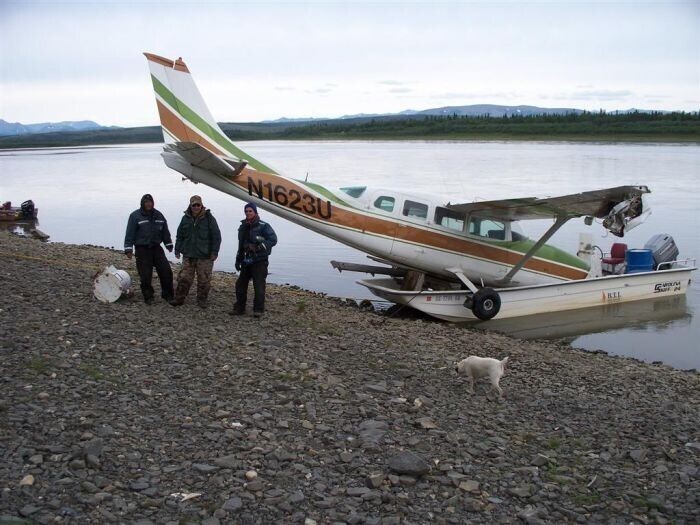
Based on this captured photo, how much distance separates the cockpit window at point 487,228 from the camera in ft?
44.8

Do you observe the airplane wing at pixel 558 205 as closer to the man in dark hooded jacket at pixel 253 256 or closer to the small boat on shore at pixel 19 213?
the man in dark hooded jacket at pixel 253 256

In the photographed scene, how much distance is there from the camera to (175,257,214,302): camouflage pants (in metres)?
10.2

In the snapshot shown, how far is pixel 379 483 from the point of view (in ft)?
17.0

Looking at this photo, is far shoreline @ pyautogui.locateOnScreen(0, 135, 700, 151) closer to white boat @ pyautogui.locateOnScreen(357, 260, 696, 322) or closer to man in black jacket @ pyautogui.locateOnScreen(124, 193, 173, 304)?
white boat @ pyautogui.locateOnScreen(357, 260, 696, 322)

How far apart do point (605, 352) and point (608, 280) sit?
344cm

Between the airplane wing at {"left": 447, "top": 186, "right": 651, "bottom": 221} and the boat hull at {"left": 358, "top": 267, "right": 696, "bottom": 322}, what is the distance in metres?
1.46

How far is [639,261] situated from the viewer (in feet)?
53.1

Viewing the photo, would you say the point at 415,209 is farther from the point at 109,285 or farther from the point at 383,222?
the point at 109,285

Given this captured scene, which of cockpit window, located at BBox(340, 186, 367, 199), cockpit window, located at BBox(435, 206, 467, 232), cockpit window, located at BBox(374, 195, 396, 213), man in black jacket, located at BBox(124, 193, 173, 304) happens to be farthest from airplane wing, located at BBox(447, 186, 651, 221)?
man in black jacket, located at BBox(124, 193, 173, 304)

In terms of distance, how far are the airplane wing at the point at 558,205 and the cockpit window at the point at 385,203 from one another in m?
1.12

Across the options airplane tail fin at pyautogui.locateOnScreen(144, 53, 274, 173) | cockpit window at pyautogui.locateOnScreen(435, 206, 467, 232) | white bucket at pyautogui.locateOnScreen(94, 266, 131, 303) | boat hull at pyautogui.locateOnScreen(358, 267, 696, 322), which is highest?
airplane tail fin at pyautogui.locateOnScreen(144, 53, 274, 173)

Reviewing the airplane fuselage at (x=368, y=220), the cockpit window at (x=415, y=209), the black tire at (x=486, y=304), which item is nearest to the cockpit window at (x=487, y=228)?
the airplane fuselage at (x=368, y=220)

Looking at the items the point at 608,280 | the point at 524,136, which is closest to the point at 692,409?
the point at 608,280

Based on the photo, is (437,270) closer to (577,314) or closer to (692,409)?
(577,314)
